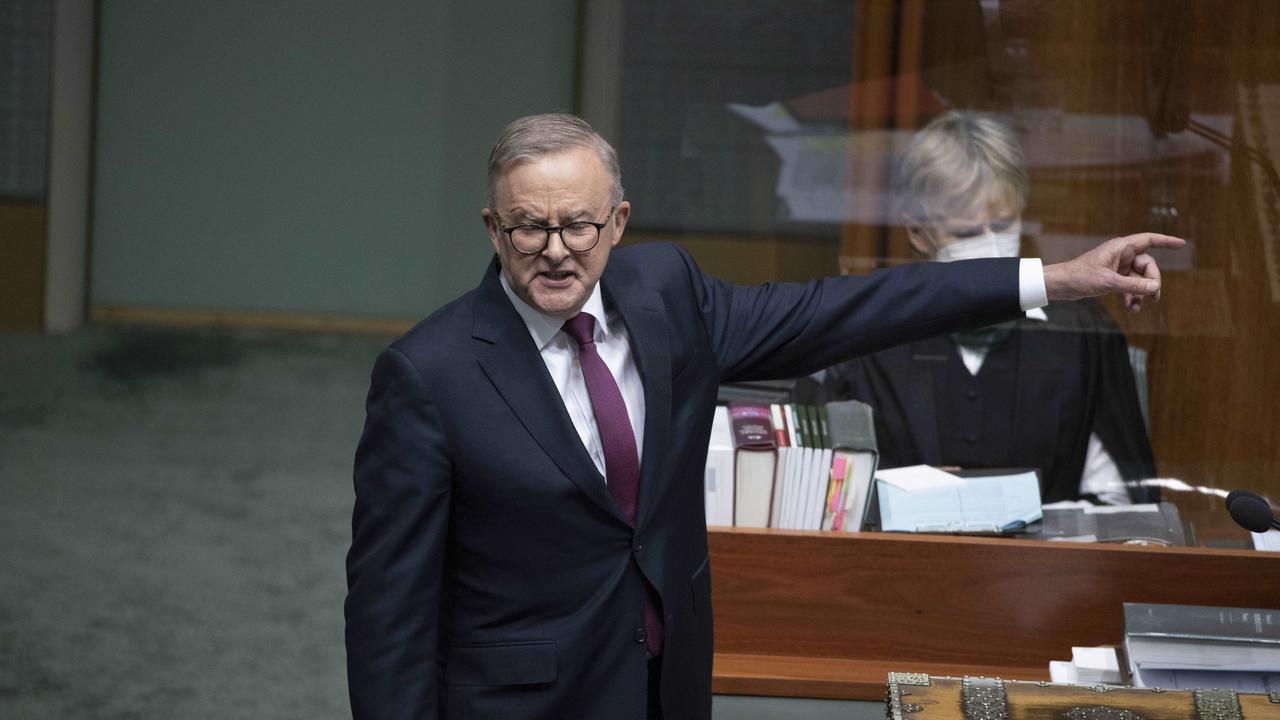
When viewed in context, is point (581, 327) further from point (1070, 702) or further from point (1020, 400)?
point (1020, 400)

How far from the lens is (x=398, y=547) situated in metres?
1.85

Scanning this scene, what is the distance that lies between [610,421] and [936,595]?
1.04m

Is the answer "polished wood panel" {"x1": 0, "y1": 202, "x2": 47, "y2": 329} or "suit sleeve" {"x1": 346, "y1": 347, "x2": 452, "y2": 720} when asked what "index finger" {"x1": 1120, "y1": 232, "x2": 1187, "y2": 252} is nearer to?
"suit sleeve" {"x1": 346, "y1": 347, "x2": 452, "y2": 720}

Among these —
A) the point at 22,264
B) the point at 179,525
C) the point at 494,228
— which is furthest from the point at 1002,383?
the point at 22,264

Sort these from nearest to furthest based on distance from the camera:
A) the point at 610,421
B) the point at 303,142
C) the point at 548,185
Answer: the point at 548,185, the point at 610,421, the point at 303,142

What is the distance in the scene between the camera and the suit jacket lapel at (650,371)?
1.96 meters

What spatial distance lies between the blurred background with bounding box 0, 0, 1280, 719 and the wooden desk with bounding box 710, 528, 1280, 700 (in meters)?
0.14

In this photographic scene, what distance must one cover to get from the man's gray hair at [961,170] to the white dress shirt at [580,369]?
127cm

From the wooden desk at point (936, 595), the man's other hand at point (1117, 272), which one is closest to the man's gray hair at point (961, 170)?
the wooden desk at point (936, 595)

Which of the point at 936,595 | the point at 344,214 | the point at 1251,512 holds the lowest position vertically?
the point at 936,595

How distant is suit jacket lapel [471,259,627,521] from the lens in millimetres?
1897

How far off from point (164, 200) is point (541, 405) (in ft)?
21.2

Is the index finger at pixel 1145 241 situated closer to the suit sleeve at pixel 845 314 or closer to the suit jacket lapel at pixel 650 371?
the suit sleeve at pixel 845 314

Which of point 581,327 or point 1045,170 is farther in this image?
point 1045,170
